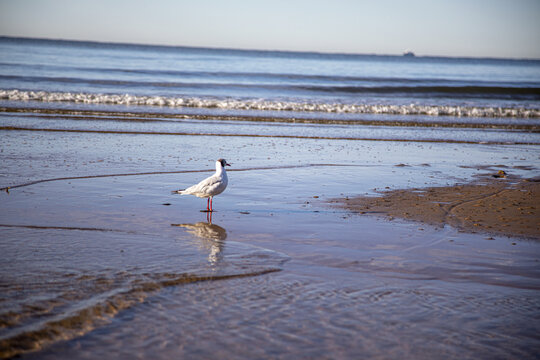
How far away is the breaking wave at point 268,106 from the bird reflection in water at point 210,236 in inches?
725

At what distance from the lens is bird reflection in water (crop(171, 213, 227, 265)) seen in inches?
219

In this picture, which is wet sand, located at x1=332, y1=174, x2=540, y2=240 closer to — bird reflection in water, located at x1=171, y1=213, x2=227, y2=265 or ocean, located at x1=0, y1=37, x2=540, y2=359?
ocean, located at x1=0, y1=37, x2=540, y2=359

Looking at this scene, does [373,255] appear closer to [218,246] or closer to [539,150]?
[218,246]

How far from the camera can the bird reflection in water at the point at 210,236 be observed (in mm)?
5551

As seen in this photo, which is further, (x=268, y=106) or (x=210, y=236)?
(x=268, y=106)

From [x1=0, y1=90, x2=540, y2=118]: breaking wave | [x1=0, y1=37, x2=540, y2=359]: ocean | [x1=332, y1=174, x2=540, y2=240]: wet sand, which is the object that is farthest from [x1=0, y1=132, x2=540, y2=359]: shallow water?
[x1=0, y1=90, x2=540, y2=118]: breaking wave

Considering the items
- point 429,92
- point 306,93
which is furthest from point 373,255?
point 429,92

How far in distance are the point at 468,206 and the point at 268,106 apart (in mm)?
17759

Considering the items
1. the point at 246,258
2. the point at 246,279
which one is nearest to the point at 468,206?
the point at 246,258

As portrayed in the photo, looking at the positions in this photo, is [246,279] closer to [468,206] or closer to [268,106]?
[468,206]

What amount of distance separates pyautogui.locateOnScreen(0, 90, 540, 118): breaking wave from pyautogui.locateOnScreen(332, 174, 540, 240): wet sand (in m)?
15.7

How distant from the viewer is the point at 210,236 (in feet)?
20.5

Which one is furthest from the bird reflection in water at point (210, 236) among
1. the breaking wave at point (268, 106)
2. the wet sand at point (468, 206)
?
the breaking wave at point (268, 106)

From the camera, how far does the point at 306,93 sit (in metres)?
32.9
